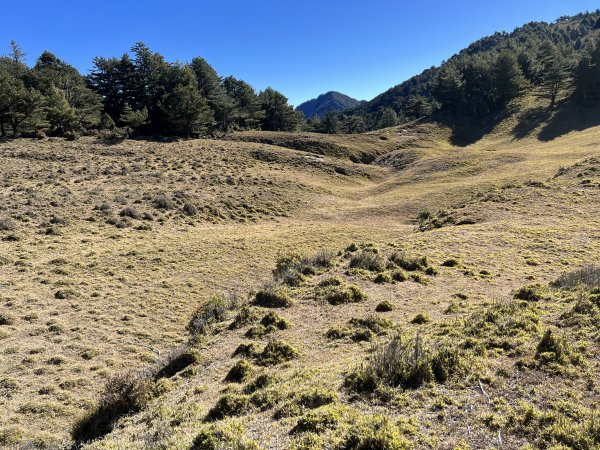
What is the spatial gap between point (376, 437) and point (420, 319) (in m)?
6.91

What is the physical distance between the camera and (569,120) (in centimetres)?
7588

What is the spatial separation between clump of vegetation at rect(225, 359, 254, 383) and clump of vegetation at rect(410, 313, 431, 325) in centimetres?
562

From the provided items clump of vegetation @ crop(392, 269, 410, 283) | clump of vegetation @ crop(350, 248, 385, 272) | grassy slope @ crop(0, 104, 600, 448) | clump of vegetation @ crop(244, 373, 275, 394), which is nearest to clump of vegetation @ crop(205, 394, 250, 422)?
grassy slope @ crop(0, 104, 600, 448)

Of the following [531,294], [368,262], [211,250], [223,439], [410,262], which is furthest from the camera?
[211,250]

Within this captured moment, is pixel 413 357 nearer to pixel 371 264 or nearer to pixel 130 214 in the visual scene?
pixel 371 264

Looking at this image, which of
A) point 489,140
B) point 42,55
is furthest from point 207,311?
point 42,55

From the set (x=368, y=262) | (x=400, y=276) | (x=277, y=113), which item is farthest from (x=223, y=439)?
(x=277, y=113)

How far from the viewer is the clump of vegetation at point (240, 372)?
10075mm

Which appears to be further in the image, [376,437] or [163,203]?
[163,203]

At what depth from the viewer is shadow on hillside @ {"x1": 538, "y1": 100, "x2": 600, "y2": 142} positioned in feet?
235

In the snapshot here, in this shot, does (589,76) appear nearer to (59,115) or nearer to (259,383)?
(259,383)

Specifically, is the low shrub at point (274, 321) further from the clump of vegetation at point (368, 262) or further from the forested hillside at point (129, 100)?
the forested hillside at point (129, 100)

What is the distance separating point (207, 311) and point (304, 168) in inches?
1707

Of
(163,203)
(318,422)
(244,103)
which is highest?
(244,103)
